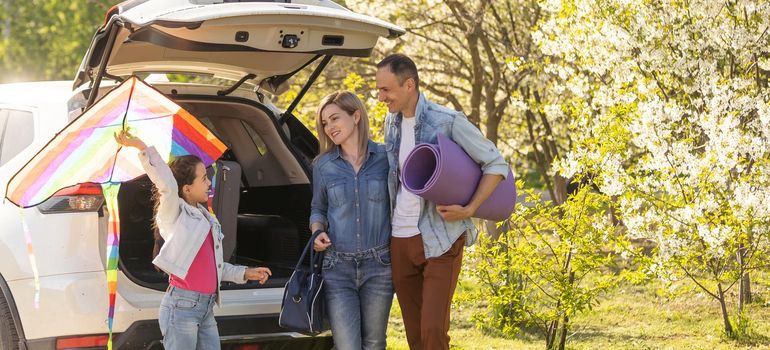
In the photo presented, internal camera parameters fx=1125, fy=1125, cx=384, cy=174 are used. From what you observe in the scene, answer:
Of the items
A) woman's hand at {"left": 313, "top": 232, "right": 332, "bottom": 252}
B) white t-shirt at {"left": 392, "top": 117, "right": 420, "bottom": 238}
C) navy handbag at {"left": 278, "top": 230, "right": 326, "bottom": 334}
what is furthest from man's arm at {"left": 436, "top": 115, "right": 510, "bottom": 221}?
navy handbag at {"left": 278, "top": 230, "right": 326, "bottom": 334}

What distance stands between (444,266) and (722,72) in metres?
4.24

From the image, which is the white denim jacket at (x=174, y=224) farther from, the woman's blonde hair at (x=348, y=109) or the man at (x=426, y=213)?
the man at (x=426, y=213)

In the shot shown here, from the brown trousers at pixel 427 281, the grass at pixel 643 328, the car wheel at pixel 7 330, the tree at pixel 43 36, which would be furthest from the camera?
the tree at pixel 43 36

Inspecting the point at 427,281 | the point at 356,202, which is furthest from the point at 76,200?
the point at 427,281

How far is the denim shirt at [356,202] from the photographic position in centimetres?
509

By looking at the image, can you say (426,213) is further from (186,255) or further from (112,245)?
(112,245)

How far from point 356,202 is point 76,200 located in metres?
1.28

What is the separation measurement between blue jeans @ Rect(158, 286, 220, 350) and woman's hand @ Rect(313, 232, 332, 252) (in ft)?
1.72

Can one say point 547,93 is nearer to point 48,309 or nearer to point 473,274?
point 473,274

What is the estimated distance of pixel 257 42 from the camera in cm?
537

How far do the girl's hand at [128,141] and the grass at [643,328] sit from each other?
343 centimetres

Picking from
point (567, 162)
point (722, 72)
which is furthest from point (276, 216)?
point (722, 72)

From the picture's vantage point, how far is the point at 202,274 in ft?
16.3

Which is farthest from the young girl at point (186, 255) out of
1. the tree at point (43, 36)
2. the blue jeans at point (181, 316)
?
the tree at point (43, 36)
